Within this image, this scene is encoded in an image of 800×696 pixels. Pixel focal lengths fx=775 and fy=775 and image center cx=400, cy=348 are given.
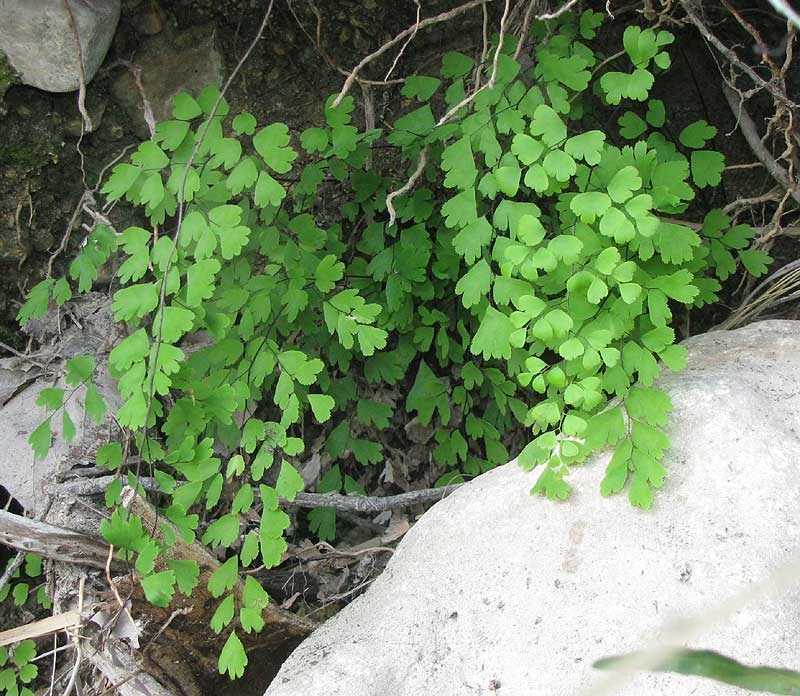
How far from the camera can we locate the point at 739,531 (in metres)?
1.51

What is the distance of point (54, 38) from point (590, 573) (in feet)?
6.77

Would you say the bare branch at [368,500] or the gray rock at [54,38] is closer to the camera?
the gray rock at [54,38]

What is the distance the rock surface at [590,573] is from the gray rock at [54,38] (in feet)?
5.65

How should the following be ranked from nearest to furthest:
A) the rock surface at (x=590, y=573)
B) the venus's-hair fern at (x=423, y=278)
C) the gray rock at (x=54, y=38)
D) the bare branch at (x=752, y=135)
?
1. the rock surface at (x=590, y=573)
2. the venus's-hair fern at (x=423, y=278)
3. the gray rock at (x=54, y=38)
4. the bare branch at (x=752, y=135)

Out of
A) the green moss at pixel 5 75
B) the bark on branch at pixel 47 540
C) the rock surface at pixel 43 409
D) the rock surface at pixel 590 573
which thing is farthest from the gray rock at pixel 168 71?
the rock surface at pixel 590 573

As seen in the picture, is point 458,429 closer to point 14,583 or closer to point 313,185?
point 313,185

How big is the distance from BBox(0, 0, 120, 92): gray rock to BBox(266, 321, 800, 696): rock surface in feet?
5.65

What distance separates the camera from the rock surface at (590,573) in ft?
4.78

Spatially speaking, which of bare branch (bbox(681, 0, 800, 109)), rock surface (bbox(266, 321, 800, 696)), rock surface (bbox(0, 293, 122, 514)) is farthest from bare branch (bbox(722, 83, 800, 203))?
rock surface (bbox(0, 293, 122, 514))

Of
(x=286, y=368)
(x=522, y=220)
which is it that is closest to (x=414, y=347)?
(x=286, y=368)

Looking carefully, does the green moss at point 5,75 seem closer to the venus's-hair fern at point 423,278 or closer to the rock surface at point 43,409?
the venus's-hair fern at point 423,278

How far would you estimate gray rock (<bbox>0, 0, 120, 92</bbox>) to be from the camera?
7.25 feet

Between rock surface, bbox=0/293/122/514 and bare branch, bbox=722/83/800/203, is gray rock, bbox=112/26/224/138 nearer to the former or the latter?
rock surface, bbox=0/293/122/514

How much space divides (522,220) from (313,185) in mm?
699
